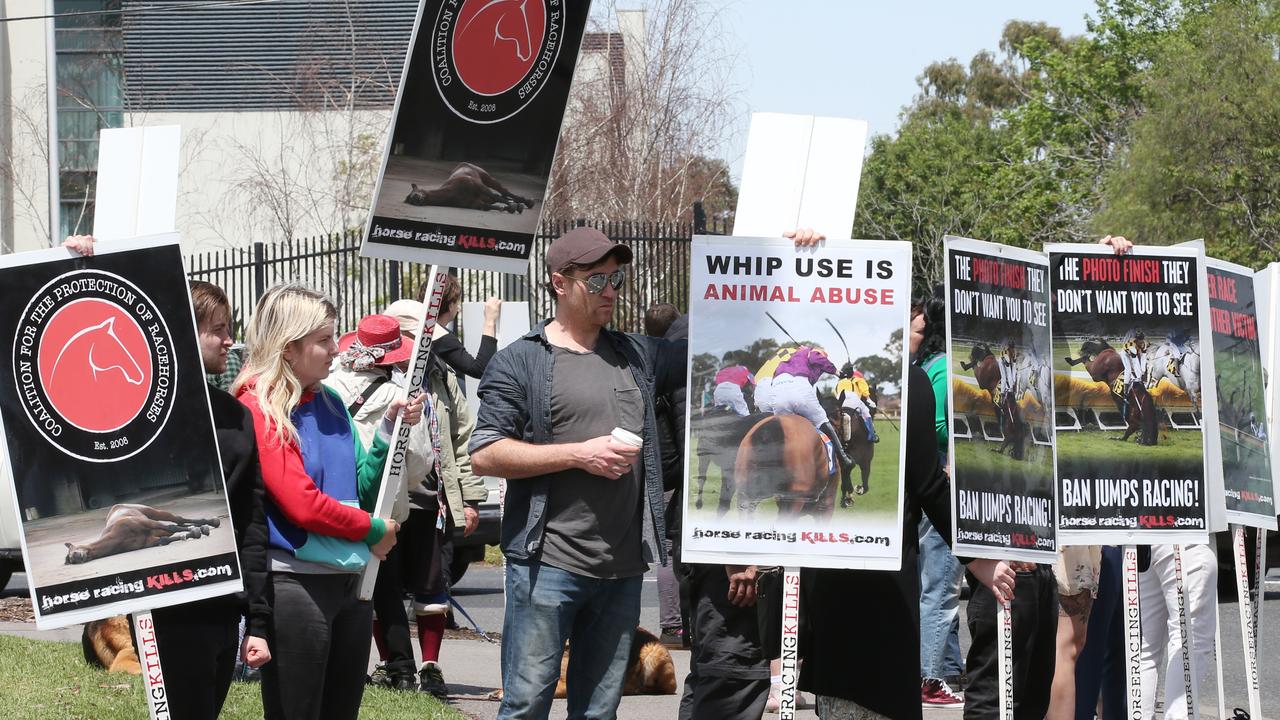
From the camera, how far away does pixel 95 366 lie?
14.8 feet

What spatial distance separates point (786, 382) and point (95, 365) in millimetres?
2156

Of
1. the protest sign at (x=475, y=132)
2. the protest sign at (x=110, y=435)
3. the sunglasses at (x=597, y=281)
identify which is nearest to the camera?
the protest sign at (x=110, y=435)

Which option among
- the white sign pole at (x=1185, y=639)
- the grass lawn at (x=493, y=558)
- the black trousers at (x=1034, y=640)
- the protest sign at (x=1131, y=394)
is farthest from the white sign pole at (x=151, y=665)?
the grass lawn at (x=493, y=558)

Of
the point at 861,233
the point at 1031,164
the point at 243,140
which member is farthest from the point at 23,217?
the point at 1031,164

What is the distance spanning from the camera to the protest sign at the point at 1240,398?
6.75 meters

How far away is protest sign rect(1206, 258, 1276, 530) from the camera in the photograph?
6746 mm

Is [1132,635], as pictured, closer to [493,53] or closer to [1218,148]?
[493,53]

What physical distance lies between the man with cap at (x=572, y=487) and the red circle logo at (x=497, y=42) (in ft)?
2.39

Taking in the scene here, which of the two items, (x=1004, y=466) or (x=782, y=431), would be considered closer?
(x=782, y=431)

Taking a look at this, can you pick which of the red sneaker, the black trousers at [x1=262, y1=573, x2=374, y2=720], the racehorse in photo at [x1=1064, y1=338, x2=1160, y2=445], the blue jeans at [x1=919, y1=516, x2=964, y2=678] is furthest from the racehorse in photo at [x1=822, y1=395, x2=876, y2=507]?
the red sneaker

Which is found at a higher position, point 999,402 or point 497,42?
point 497,42

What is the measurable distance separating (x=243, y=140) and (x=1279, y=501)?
3108cm

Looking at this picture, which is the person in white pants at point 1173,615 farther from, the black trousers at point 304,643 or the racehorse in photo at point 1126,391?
the black trousers at point 304,643

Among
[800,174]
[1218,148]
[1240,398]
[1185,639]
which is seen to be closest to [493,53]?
[800,174]
